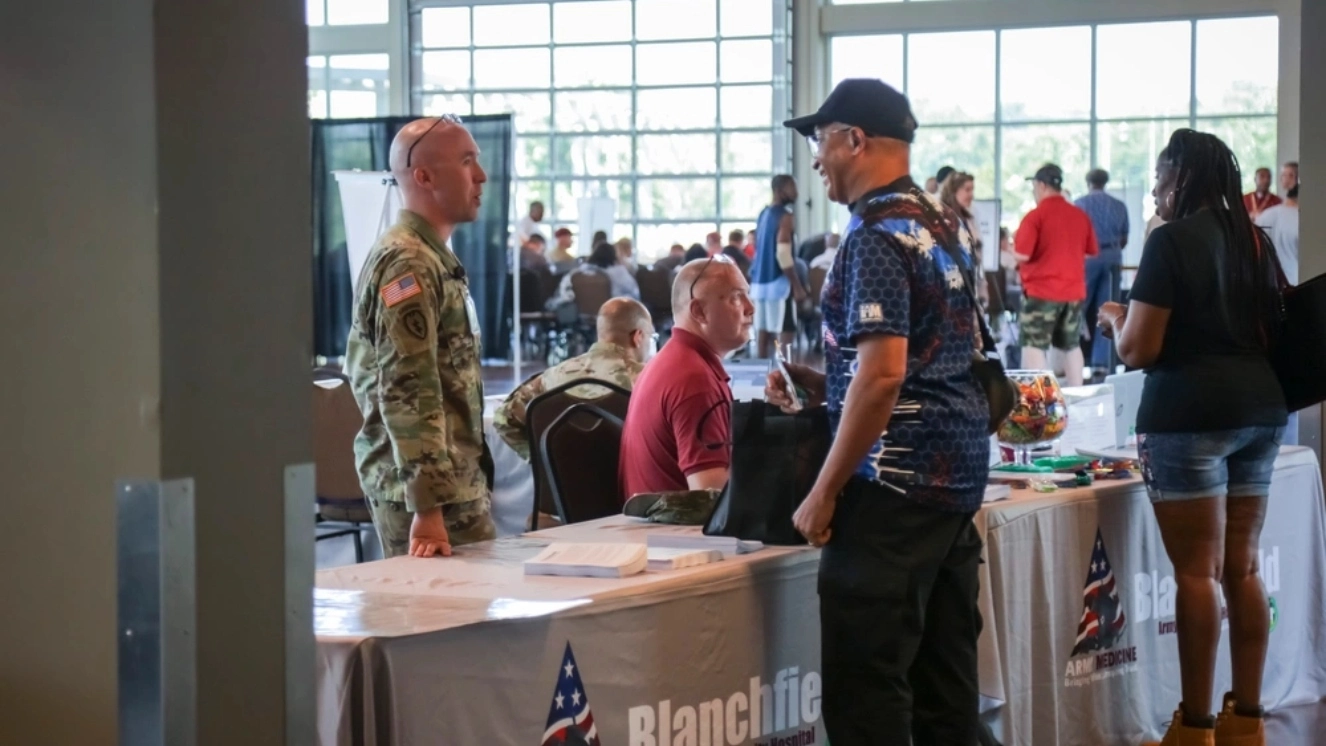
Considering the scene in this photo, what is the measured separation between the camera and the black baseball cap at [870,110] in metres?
2.60

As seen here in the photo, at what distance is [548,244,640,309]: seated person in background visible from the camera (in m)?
14.5

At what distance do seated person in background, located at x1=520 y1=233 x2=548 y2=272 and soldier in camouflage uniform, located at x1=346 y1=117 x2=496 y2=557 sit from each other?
11887 mm

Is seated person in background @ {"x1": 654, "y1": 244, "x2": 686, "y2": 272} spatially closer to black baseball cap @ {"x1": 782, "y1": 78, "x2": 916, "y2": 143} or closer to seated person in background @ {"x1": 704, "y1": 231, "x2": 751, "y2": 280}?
seated person in background @ {"x1": 704, "y1": 231, "x2": 751, "y2": 280}

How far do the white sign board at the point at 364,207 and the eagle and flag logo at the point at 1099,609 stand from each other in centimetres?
482

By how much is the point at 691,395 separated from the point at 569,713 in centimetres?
109

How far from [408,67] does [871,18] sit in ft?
17.0

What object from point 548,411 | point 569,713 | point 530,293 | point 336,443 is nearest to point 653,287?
point 530,293

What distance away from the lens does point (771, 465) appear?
2799 millimetres

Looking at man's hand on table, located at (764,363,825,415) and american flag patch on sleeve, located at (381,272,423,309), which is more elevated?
american flag patch on sleeve, located at (381,272,423,309)

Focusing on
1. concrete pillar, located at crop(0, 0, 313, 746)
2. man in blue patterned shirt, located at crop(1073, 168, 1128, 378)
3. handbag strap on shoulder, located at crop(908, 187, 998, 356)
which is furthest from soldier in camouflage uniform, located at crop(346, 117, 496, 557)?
man in blue patterned shirt, located at crop(1073, 168, 1128, 378)

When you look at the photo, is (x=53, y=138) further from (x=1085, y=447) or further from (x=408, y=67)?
(x=408, y=67)

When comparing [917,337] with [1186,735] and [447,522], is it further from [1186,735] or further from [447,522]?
[1186,735]

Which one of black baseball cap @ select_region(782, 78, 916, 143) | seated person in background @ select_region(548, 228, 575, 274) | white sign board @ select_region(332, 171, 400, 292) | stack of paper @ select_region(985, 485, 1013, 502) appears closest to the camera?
black baseball cap @ select_region(782, 78, 916, 143)

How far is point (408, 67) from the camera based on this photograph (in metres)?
18.5
